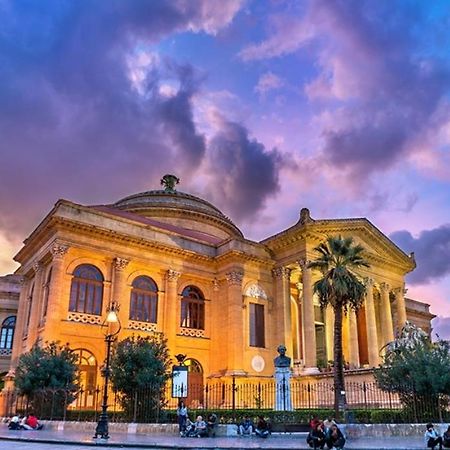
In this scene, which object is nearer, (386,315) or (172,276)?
(172,276)

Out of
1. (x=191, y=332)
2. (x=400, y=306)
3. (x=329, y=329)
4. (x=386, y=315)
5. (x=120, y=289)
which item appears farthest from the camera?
(x=400, y=306)

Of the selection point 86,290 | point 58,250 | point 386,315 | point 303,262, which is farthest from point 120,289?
point 386,315

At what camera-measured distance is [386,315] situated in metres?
38.5

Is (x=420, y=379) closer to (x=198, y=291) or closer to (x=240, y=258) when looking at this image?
(x=240, y=258)

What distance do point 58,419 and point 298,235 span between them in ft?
→ 64.0

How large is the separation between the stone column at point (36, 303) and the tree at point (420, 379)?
66.2ft

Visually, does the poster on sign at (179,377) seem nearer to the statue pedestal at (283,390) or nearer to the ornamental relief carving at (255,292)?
the statue pedestal at (283,390)

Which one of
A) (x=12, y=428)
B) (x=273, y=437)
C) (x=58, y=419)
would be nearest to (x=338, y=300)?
(x=273, y=437)

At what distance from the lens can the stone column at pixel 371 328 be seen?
35531mm

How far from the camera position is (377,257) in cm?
3844

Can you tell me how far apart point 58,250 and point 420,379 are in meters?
20.4

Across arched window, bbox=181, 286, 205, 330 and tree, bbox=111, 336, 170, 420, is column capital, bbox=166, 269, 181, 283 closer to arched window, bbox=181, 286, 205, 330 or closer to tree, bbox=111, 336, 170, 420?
arched window, bbox=181, 286, 205, 330

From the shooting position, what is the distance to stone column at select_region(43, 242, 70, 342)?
91.6ft

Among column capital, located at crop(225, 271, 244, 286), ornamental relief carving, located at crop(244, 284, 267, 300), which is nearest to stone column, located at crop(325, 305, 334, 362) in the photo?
ornamental relief carving, located at crop(244, 284, 267, 300)
